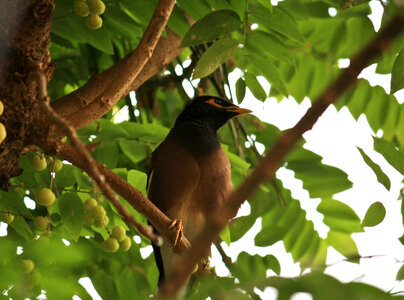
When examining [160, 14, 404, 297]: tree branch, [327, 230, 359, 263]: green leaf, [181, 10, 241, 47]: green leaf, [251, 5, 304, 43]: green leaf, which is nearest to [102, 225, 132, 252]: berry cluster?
[181, 10, 241, 47]: green leaf

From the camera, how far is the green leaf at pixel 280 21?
74.0 inches

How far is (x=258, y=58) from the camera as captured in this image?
1971mm

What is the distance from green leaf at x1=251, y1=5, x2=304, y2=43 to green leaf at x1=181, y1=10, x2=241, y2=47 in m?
0.12

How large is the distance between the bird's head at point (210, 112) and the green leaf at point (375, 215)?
116cm

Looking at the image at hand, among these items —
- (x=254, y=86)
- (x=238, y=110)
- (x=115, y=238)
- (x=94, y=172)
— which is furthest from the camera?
(x=238, y=110)

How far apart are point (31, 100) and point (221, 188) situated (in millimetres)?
1002

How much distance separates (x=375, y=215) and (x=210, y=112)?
133cm

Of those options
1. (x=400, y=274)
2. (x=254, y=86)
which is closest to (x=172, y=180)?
(x=254, y=86)

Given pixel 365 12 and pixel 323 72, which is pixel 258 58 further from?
pixel 323 72

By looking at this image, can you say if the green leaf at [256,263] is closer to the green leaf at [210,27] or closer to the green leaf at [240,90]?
the green leaf at [240,90]

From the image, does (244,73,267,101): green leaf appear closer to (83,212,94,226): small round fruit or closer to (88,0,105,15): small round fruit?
(88,0,105,15): small round fruit

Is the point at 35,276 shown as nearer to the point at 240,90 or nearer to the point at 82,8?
the point at 82,8

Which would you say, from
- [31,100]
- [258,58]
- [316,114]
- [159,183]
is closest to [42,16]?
[31,100]

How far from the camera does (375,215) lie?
150 centimetres
